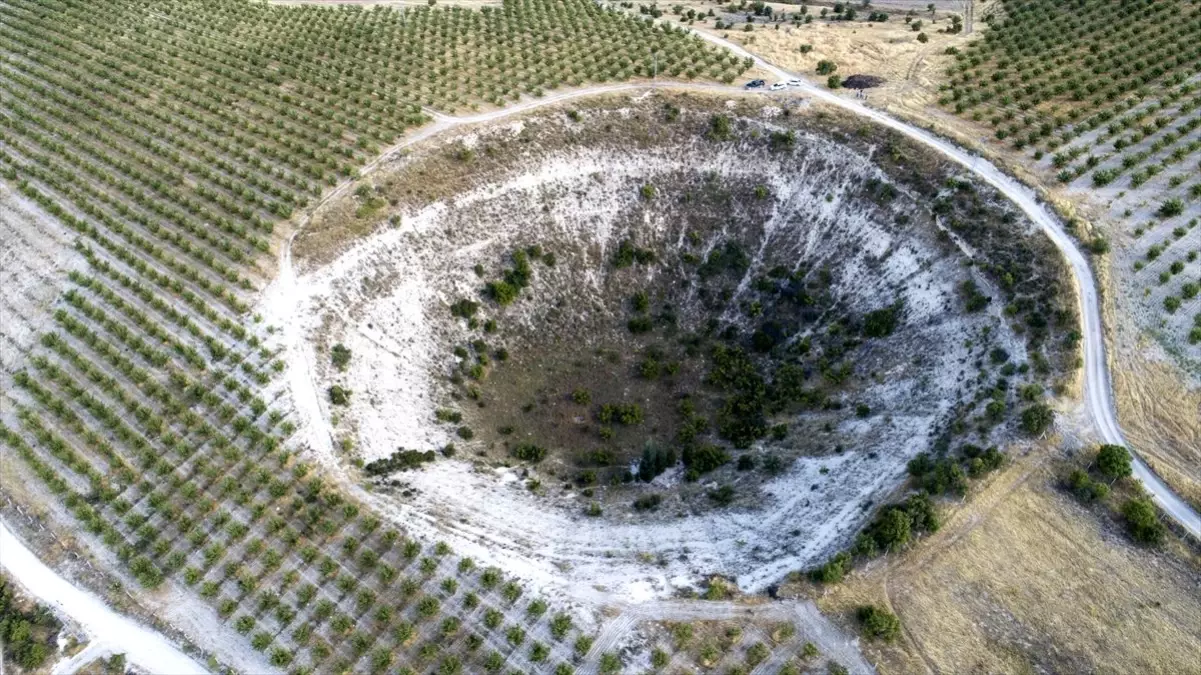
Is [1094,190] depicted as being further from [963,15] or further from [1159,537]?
[963,15]

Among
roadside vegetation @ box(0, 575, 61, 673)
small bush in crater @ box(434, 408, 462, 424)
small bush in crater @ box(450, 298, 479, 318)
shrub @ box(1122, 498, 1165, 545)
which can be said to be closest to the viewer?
roadside vegetation @ box(0, 575, 61, 673)

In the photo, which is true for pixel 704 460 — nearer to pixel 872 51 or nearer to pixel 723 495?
pixel 723 495

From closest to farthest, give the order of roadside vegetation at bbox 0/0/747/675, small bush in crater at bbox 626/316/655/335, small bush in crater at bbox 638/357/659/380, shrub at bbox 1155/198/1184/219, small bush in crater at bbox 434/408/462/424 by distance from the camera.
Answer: roadside vegetation at bbox 0/0/747/675 < small bush in crater at bbox 434/408/462/424 < shrub at bbox 1155/198/1184/219 < small bush in crater at bbox 638/357/659/380 < small bush in crater at bbox 626/316/655/335

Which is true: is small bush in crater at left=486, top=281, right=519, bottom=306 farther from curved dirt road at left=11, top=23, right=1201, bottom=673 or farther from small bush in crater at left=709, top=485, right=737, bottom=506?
small bush in crater at left=709, top=485, right=737, bottom=506

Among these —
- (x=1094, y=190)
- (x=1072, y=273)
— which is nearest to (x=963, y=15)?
(x=1094, y=190)

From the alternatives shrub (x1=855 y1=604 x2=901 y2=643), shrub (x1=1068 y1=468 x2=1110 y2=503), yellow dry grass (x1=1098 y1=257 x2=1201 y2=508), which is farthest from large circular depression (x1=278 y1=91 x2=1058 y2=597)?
yellow dry grass (x1=1098 y1=257 x2=1201 y2=508)

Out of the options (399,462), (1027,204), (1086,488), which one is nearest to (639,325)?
(399,462)
